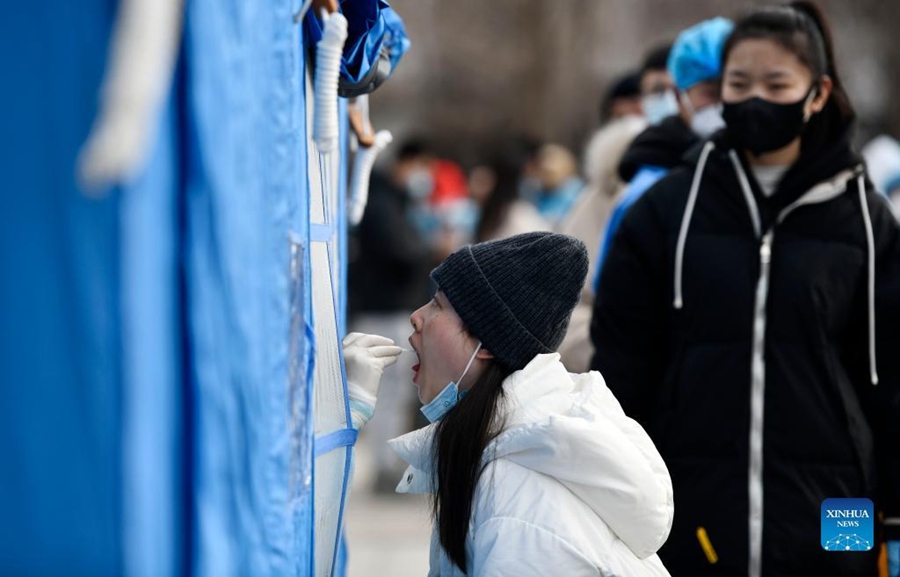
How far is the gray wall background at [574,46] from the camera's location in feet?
65.7

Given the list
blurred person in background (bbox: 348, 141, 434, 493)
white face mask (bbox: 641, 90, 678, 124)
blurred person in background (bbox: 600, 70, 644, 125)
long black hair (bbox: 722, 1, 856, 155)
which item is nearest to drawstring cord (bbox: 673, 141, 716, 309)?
long black hair (bbox: 722, 1, 856, 155)

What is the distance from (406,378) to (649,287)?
6.30 metres

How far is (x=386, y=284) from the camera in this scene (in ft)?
30.9

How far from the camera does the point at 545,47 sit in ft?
73.0

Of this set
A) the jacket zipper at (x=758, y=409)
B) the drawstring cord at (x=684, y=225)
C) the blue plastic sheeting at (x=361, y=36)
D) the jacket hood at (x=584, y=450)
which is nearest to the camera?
the jacket hood at (x=584, y=450)

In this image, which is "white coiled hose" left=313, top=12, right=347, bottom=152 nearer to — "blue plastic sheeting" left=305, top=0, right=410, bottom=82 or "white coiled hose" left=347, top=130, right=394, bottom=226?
"blue plastic sheeting" left=305, top=0, right=410, bottom=82

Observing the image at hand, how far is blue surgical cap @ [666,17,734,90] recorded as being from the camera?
4.47m

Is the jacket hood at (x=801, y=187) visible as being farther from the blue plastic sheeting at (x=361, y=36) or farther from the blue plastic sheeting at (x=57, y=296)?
the blue plastic sheeting at (x=57, y=296)

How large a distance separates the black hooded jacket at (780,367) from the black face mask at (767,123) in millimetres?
83

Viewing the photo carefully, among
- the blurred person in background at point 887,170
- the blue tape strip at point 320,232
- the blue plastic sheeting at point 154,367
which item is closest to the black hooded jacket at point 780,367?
the blue tape strip at point 320,232

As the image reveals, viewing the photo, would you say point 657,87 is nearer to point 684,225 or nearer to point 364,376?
point 684,225

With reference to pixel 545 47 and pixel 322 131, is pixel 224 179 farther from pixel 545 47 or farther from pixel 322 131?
pixel 545 47

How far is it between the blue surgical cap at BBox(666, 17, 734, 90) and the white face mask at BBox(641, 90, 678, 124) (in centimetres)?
77

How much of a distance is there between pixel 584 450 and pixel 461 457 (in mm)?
241
